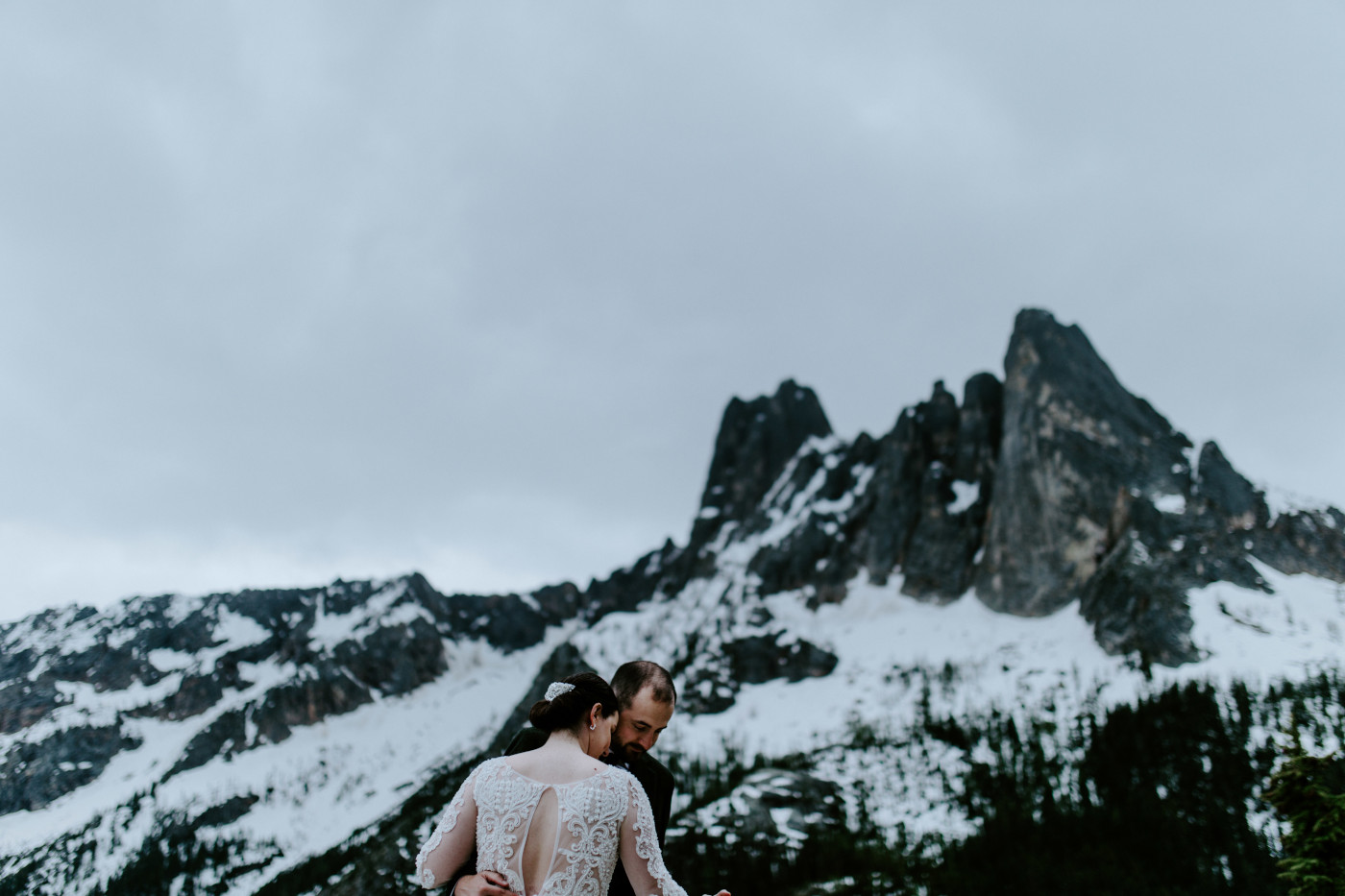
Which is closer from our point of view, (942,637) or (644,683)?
(644,683)

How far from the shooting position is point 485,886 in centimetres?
352

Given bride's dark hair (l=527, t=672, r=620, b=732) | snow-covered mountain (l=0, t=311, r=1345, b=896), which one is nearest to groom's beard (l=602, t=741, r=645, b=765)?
bride's dark hair (l=527, t=672, r=620, b=732)

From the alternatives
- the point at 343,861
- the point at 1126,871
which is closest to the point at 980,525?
the point at 1126,871

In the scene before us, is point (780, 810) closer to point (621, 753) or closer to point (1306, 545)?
point (1306, 545)

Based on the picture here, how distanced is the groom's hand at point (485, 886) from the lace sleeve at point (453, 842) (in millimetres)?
155

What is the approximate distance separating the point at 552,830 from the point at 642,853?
1.31 feet

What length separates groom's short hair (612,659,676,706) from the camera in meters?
4.59

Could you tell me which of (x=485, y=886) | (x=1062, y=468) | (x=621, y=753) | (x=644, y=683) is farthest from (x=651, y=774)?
(x=1062, y=468)

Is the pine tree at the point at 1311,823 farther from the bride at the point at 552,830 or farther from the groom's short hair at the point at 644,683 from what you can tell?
the bride at the point at 552,830

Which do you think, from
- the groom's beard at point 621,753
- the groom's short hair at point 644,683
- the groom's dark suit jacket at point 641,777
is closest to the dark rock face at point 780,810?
the groom's dark suit jacket at point 641,777

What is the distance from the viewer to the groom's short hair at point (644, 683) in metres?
4.59

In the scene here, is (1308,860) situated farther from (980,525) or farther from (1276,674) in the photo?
(980,525)

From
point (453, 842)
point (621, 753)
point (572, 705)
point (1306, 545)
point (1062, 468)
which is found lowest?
point (453, 842)

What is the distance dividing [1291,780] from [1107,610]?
355 ft
